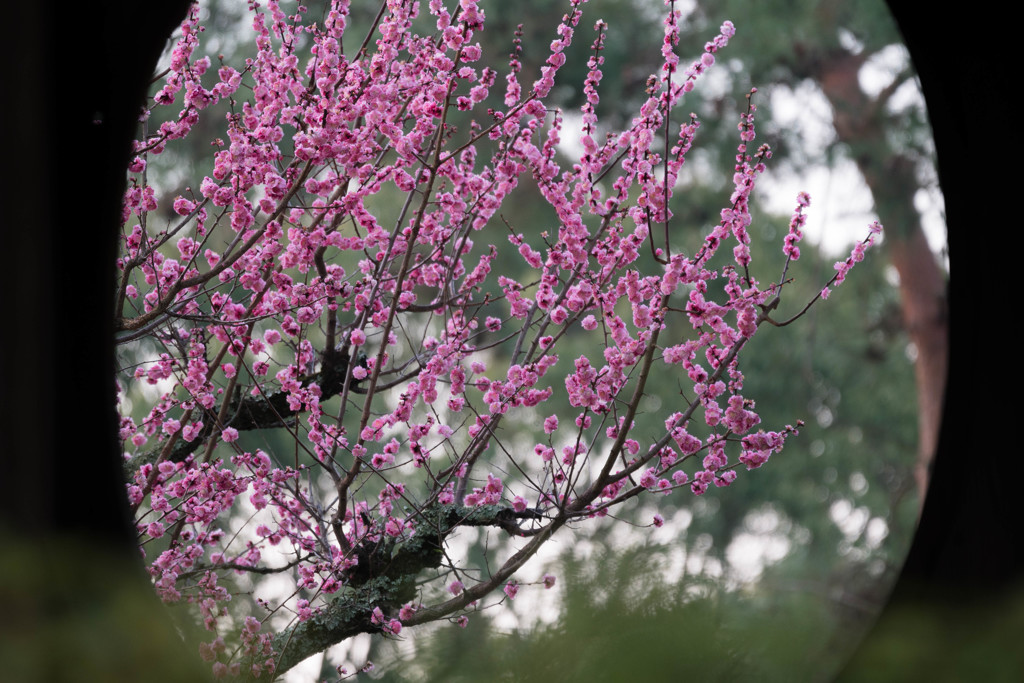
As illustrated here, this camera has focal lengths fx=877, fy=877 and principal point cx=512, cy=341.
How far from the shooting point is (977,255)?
44.0 inches

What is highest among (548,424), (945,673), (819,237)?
(819,237)

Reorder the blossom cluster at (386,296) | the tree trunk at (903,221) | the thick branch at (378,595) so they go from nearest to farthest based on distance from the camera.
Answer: the blossom cluster at (386,296), the thick branch at (378,595), the tree trunk at (903,221)

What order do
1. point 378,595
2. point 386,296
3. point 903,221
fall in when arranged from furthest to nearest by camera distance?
point 903,221 → point 386,296 → point 378,595

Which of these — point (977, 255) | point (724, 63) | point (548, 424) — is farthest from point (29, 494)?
point (724, 63)

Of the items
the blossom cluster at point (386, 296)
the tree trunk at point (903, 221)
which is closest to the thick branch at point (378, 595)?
the blossom cluster at point (386, 296)

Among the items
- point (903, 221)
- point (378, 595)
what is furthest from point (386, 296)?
point (903, 221)

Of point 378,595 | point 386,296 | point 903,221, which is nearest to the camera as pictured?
point 378,595

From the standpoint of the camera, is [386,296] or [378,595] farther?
[386,296]

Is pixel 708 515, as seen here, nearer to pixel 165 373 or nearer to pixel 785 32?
pixel 785 32

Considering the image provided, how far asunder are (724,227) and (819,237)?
15.3 ft

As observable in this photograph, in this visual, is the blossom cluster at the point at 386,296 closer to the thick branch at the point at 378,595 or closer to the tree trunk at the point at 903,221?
the thick branch at the point at 378,595

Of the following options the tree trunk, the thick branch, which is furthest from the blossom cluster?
the tree trunk

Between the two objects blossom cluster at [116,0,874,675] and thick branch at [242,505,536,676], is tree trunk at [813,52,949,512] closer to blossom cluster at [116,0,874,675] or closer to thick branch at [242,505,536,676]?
blossom cluster at [116,0,874,675]

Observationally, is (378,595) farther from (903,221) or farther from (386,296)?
→ (903,221)
